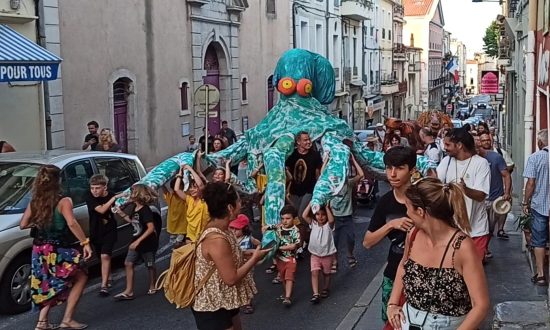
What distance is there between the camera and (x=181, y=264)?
5176mm

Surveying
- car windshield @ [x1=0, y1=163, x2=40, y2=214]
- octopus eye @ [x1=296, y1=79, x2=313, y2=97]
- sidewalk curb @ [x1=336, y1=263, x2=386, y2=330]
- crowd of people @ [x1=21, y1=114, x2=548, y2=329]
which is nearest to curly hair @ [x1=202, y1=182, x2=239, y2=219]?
crowd of people @ [x1=21, y1=114, x2=548, y2=329]

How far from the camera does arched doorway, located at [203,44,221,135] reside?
23922mm

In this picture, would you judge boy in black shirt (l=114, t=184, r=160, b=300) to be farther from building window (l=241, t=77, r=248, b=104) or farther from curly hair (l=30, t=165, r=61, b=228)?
building window (l=241, t=77, r=248, b=104)

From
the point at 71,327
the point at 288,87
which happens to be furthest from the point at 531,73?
the point at 71,327

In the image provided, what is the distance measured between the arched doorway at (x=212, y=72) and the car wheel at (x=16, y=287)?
52.5 feet

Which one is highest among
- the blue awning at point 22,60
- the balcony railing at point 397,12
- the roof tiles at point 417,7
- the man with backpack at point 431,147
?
the roof tiles at point 417,7

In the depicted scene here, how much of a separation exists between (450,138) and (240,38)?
1961cm

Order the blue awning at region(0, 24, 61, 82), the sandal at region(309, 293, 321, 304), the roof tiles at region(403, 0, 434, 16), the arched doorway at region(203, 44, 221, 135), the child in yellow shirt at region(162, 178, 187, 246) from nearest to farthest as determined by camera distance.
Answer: the sandal at region(309, 293, 321, 304) < the child in yellow shirt at region(162, 178, 187, 246) < the blue awning at region(0, 24, 61, 82) < the arched doorway at region(203, 44, 221, 135) < the roof tiles at region(403, 0, 434, 16)

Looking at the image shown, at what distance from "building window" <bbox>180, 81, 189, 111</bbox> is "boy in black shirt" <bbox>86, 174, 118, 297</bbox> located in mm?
13393

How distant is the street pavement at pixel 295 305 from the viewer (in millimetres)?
7617

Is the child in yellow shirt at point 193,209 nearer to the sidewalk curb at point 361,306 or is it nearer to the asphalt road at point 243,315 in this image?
the asphalt road at point 243,315

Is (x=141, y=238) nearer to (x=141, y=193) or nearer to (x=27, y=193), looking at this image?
(x=141, y=193)

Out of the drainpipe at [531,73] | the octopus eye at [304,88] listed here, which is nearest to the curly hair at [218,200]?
the octopus eye at [304,88]

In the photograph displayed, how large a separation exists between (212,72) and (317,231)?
16.6 m
